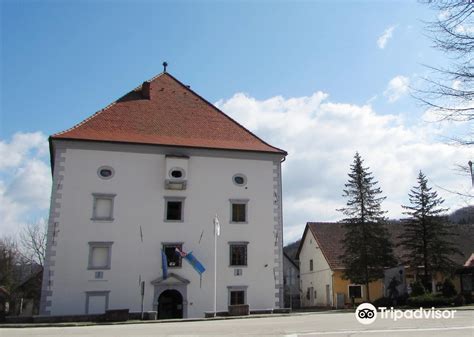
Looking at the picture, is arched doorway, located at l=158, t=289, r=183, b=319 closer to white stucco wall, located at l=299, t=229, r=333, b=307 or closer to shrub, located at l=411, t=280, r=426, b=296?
shrub, located at l=411, t=280, r=426, b=296

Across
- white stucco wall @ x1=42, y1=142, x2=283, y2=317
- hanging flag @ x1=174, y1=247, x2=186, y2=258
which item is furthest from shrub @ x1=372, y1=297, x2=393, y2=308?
hanging flag @ x1=174, y1=247, x2=186, y2=258

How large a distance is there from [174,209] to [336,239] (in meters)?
22.0

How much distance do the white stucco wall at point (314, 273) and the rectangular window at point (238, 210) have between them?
52.1ft

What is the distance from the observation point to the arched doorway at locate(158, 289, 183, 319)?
26609 mm

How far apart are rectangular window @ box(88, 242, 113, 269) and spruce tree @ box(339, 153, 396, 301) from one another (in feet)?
66.2

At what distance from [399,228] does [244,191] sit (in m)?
26.8

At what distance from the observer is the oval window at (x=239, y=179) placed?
96.8 feet

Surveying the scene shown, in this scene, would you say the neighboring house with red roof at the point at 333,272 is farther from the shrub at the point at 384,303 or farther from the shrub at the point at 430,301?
the shrub at the point at 430,301

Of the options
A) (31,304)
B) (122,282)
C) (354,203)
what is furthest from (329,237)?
(31,304)

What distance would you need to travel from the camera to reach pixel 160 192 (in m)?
27.9

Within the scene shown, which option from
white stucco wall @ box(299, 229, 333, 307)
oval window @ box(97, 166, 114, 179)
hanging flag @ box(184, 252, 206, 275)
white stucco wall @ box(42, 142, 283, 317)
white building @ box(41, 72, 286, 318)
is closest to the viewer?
white stucco wall @ box(42, 142, 283, 317)

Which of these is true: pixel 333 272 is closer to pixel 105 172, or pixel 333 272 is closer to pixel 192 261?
pixel 192 261

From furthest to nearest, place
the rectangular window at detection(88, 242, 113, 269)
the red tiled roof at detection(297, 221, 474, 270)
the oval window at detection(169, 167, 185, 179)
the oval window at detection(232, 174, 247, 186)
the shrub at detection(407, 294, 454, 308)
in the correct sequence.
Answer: the red tiled roof at detection(297, 221, 474, 270) → the shrub at detection(407, 294, 454, 308) → the oval window at detection(232, 174, 247, 186) → the oval window at detection(169, 167, 185, 179) → the rectangular window at detection(88, 242, 113, 269)

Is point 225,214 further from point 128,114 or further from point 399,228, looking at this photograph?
point 399,228
